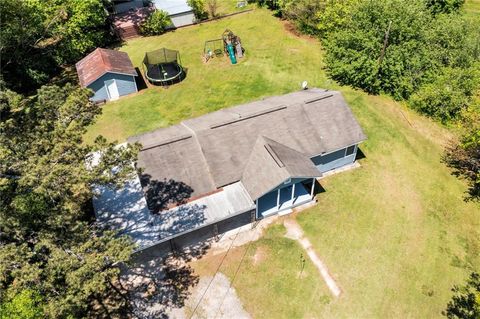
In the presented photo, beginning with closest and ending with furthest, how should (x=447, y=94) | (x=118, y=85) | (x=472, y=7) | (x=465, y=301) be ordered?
1. (x=465, y=301)
2. (x=447, y=94)
3. (x=118, y=85)
4. (x=472, y=7)

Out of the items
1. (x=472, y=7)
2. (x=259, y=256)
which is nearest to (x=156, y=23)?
(x=259, y=256)

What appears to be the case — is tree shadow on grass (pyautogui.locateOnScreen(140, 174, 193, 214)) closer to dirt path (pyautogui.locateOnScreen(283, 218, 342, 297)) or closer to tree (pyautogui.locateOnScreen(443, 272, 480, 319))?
dirt path (pyautogui.locateOnScreen(283, 218, 342, 297))

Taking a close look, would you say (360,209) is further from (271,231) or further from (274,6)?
(274,6)

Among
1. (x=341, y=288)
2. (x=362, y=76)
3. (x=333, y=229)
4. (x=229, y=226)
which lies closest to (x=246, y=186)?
(x=229, y=226)

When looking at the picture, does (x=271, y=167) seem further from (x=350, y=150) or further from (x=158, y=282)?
(x=158, y=282)

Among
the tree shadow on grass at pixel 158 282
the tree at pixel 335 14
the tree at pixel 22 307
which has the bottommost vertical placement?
the tree shadow on grass at pixel 158 282

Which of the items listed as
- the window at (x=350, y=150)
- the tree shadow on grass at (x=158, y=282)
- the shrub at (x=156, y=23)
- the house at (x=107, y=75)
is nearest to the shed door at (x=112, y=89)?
the house at (x=107, y=75)

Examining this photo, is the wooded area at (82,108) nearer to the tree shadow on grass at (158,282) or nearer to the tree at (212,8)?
the tree shadow on grass at (158,282)
